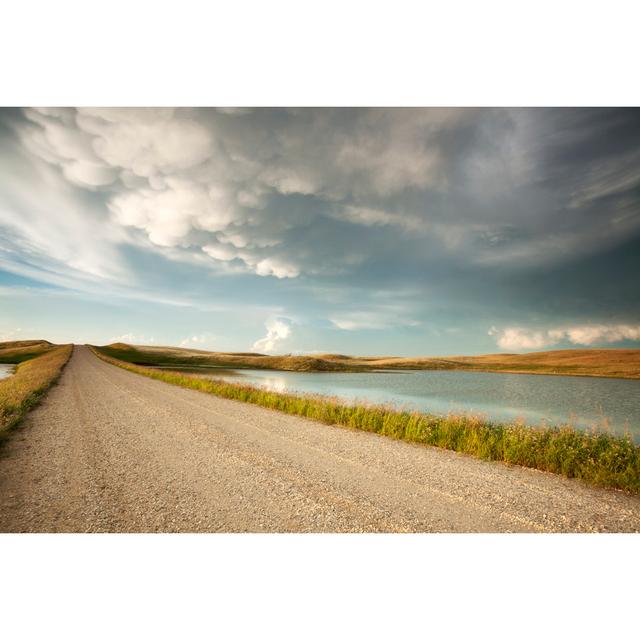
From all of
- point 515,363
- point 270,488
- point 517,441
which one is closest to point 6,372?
point 270,488

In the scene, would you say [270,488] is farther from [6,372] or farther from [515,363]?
[515,363]

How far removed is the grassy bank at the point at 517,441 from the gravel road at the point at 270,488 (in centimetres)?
43

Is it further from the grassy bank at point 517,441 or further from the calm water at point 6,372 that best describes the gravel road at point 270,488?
the calm water at point 6,372

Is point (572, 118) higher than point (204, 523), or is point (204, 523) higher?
point (572, 118)

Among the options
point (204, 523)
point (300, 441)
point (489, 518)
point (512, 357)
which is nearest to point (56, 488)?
point (204, 523)

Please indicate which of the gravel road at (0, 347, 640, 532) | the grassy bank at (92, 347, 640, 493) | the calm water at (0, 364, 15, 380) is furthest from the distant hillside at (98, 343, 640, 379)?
the calm water at (0, 364, 15, 380)

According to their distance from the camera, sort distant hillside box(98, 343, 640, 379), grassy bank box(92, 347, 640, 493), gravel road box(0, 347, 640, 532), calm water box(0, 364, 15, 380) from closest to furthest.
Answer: gravel road box(0, 347, 640, 532) → grassy bank box(92, 347, 640, 493) → calm water box(0, 364, 15, 380) → distant hillside box(98, 343, 640, 379)

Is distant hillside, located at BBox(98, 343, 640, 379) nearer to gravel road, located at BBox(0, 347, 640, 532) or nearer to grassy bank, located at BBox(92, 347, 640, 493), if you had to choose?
grassy bank, located at BBox(92, 347, 640, 493)

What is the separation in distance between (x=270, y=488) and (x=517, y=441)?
17.7 ft

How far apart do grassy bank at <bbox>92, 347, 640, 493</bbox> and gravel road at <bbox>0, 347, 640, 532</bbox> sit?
0.43m

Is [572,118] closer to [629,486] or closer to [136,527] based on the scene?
[629,486]

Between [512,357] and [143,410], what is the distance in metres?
64.4

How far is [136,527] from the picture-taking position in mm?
4113

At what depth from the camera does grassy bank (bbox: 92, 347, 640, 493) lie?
5734 mm
